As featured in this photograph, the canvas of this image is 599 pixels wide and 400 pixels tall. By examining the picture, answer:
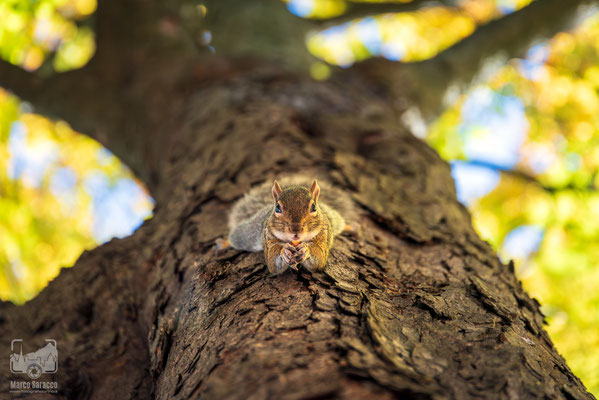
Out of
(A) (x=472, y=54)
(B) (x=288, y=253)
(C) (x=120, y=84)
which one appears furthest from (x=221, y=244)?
(A) (x=472, y=54)

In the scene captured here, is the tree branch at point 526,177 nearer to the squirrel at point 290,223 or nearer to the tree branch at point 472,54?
the tree branch at point 472,54

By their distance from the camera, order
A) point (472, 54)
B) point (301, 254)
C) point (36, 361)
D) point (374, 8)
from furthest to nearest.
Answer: point (374, 8) → point (472, 54) → point (36, 361) → point (301, 254)

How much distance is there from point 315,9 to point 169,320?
7.00 m

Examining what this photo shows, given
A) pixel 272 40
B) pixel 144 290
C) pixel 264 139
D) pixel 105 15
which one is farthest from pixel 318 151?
pixel 105 15

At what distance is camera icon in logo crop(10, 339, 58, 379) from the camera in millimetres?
2194

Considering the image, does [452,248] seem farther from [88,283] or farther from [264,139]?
[88,283]

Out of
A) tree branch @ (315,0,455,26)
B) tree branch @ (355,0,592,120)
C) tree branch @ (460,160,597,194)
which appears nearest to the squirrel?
tree branch @ (355,0,592,120)

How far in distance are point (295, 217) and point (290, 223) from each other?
0.11 feet

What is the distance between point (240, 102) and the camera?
13.1 feet

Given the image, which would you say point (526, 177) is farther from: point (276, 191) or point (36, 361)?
point (36, 361)

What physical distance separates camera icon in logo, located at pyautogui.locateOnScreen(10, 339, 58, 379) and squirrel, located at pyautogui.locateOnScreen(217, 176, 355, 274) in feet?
3.06

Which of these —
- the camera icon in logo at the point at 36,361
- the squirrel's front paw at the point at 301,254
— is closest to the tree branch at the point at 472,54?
the squirrel's front paw at the point at 301,254

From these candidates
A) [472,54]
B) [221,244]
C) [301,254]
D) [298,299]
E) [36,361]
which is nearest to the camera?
[298,299]

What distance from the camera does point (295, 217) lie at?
2117 millimetres
